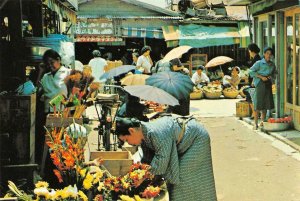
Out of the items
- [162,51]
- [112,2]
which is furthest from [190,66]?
[112,2]

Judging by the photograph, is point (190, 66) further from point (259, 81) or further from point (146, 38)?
point (259, 81)

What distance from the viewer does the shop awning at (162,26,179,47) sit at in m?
25.3

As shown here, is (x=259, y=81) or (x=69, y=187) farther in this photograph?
(x=259, y=81)

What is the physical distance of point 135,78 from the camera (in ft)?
37.8

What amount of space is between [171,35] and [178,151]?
67.2 ft

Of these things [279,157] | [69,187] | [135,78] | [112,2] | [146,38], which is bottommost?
[279,157]

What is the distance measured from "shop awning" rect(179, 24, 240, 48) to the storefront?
387 inches

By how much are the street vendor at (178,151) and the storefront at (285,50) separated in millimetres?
8508

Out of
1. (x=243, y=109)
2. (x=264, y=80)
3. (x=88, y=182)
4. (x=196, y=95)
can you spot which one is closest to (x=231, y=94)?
(x=196, y=95)

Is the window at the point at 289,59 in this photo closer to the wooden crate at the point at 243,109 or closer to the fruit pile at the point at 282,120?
the fruit pile at the point at 282,120

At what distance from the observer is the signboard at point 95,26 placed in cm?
2588

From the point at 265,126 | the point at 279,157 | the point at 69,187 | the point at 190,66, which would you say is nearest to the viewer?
the point at 69,187

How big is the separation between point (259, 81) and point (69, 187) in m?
Result: 9.77

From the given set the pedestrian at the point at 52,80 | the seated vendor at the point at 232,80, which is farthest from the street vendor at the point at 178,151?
the seated vendor at the point at 232,80
